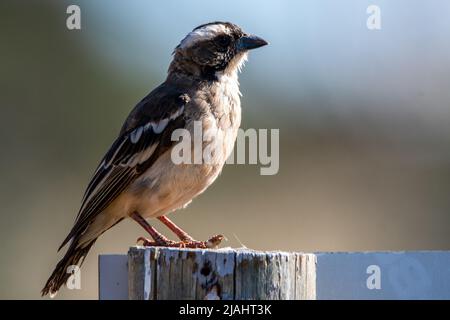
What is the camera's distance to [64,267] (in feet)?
23.8

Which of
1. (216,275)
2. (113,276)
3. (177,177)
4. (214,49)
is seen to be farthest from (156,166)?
(216,275)

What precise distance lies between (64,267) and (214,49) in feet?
6.98

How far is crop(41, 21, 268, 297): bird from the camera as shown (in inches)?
283

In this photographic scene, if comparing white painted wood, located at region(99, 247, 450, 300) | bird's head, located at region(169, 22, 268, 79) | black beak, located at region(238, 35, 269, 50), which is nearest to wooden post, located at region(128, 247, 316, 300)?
white painted wood, located at region(99, 247, 450, 300)

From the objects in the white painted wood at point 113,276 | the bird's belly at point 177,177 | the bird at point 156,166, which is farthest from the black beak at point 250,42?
the white painted wood at point 113,276

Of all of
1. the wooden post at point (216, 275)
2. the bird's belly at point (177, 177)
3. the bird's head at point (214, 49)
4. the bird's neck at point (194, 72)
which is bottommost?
the wooden post at point (216, 275)

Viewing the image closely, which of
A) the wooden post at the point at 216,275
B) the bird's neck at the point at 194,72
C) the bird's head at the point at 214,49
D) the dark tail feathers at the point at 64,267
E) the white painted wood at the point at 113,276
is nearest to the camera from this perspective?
the wooden post at the point at 216,275

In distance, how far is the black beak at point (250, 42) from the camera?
8.05 meters

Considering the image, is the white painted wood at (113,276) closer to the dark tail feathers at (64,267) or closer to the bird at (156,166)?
the bird at (156,166)

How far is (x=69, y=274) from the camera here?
7.27 meters

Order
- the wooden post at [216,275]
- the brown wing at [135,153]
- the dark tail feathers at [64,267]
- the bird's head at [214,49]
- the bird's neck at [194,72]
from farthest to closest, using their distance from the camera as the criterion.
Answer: the bird's head at [214,49] < the bird's neck at [194,72] < the brown wing at [135,153] < the dark tail feathers at [64,267] < the wooden post at [216,275]

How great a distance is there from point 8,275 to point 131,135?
17.6ft
